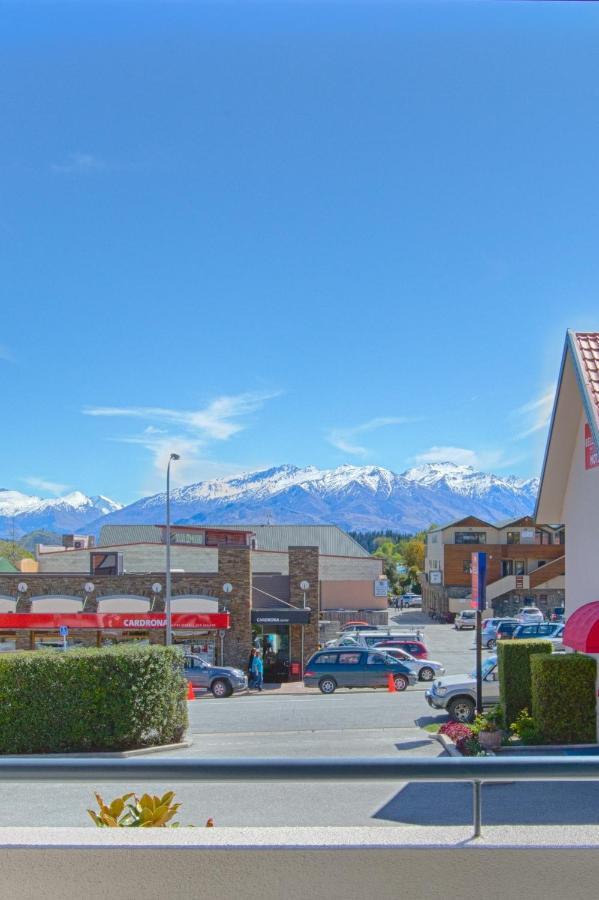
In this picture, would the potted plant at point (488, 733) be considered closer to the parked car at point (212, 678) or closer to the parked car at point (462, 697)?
the parked car at point (462, 697)

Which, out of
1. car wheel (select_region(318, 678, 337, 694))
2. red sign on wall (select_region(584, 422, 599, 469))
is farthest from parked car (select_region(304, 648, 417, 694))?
red sign on wall (select_region(584, 422, 599, 469))

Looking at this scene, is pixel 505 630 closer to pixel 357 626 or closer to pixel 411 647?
pixel 357 626

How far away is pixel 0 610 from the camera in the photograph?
39.6m

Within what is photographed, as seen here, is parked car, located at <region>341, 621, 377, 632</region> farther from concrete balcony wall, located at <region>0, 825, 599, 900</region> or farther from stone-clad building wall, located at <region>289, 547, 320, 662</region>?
concrete balcony wall, located at <region>0, 825, 599, 900</region>

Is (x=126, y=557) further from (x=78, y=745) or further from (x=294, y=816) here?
(x=294, y=816)

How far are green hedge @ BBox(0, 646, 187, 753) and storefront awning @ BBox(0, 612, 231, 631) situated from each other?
65.6ft

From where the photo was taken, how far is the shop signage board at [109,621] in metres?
39.4

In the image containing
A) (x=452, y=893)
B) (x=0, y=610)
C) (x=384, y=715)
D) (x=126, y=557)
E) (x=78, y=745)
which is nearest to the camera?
(x=452, y=893)

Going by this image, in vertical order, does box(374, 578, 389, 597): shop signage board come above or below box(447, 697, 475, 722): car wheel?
above

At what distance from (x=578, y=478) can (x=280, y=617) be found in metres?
25.1

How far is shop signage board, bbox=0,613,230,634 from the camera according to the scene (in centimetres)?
3938

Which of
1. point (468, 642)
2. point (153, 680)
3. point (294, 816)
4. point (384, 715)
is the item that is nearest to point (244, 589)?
point (384, 715)

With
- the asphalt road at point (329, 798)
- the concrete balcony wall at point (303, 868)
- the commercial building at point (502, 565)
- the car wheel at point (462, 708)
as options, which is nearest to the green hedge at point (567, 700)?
the asphalt road at point (329, 798)

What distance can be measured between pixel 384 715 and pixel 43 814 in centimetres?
1354
